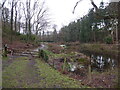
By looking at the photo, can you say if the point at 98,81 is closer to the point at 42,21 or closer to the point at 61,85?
the point at 61,85

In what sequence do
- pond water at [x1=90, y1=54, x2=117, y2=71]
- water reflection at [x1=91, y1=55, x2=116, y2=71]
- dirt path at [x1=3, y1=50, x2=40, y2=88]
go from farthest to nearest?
water reflection at [x1=91, y1=55, x2=116, y2=71]
pond water at [x1=90, y1=54, x2=117, y2=71]
dirt path at [x1=3, y1=50, x2=40, y2=88]

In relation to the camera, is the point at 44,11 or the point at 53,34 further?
the point at 53,34

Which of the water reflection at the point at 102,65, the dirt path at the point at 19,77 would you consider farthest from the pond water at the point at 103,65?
the dirt path at the point at 19,77

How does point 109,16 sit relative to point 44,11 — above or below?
below

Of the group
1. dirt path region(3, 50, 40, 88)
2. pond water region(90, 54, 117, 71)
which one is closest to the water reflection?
pond water region(90, 54, 117, 71)

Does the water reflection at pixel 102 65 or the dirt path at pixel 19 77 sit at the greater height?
the dirt path at pixel 19 77

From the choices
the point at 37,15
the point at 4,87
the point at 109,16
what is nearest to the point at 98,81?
the point at 4,87

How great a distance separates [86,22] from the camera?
56.8m

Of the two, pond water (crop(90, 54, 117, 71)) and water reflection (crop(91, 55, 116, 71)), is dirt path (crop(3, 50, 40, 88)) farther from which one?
water reflection (crop(91, 55, 116, 71))

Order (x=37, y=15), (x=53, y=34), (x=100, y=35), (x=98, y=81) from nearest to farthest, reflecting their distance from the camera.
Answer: (x=98, y=81)
(x=37, y=15)
(x=100, y=35)
(x=53, y=34)

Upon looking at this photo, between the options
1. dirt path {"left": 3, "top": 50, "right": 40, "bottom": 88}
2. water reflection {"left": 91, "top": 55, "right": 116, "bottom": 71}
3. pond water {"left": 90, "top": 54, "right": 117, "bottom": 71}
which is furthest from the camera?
water reflection {"left": 91, "top": 55, "right": 116, "bottom": 71}

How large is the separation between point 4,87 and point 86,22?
51.9 metres

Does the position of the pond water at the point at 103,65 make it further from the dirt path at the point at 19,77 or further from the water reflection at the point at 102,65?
the dirt path at the point at 19,77

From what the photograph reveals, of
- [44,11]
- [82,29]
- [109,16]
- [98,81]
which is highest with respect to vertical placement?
[44,11]
